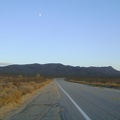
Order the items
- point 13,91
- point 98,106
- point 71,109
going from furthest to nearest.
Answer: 1. point 13,91
2. point 98,106
3. point 71,109

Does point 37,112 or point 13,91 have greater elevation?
point 13,91

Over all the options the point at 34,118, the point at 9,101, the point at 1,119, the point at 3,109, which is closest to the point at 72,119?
the point at 34,118

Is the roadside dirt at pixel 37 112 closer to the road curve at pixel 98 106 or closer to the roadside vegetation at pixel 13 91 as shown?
the road curve at pixel 98 106

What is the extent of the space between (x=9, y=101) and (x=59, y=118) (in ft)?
25.8

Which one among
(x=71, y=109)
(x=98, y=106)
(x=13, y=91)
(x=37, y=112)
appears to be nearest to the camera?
(x=37, y=112)

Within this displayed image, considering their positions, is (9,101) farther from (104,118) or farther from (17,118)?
(104,118)

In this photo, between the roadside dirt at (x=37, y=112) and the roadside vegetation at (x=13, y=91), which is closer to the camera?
the roadside dirt at (x=37, y=112)

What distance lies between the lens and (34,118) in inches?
530

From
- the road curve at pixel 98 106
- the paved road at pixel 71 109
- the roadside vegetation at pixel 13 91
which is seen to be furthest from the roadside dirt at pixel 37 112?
the roadside vegetation at pixel 13 91

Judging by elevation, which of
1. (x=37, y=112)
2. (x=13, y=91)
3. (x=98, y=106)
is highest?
(x=13, y=91)

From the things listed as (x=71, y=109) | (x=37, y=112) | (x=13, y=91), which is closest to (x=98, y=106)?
(x=71, y=109)

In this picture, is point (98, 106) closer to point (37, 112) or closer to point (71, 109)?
point (71, 109)

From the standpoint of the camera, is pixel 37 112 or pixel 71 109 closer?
pixel 37 112

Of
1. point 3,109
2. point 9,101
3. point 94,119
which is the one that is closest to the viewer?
point 94,119
